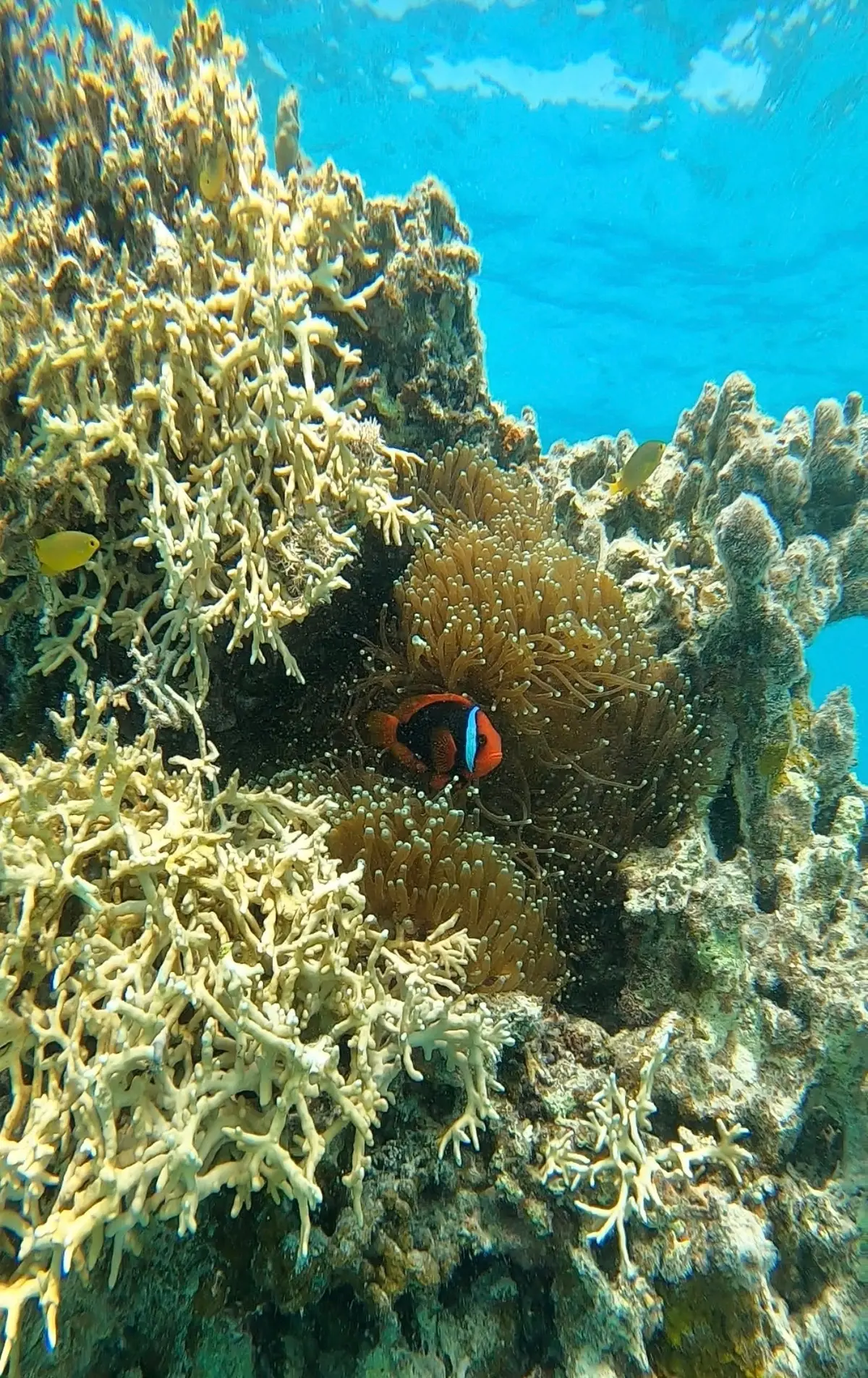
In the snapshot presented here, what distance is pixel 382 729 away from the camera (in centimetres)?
324

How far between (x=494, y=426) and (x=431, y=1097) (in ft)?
12.9

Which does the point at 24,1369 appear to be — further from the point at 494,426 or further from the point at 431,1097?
the point at 494,426

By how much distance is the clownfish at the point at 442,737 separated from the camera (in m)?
2.90

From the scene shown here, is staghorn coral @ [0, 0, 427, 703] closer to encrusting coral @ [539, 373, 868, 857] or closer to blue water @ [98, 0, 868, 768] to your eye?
encrusting coral @ [539, 373, 868, 857]

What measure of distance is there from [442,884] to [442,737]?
1.85 ft

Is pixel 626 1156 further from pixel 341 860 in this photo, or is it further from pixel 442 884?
pixel 341 860

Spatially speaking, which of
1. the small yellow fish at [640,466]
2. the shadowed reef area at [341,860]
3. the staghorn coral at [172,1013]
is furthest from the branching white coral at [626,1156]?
the small yellow fish at [640,466]

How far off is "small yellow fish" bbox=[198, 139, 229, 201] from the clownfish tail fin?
2.44 metres

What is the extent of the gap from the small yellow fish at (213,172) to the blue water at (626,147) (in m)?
17.9

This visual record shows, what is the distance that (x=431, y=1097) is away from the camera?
8.43 ft

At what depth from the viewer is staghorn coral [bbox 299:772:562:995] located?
2.71m

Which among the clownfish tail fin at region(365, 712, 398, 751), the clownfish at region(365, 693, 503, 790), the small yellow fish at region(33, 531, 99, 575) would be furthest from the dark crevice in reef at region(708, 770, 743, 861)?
the small yellow fish at region(33, 531, 99, 575)

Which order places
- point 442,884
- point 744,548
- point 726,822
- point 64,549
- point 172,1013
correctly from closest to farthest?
point 172,1013, point 64,549, point 442,884, point 744,548, point 726,822

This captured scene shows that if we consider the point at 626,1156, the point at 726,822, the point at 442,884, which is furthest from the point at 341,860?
the point at 726,822
